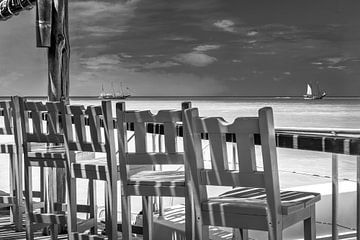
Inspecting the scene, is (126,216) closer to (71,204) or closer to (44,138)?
(71,204)

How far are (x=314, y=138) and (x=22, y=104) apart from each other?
5.86 ft

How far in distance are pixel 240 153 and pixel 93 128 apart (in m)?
1.07

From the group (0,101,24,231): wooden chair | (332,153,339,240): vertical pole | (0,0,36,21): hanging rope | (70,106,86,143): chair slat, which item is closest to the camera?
(332,153,339,240): vertical pole

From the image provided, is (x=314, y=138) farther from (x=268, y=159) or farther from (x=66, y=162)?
(x=66, y=162)

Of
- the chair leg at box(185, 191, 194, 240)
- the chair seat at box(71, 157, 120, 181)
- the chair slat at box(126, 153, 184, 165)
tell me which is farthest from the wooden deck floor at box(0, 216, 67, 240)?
the chair leg at box(185, 191, 194, 240)

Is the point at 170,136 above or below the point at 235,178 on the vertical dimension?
above

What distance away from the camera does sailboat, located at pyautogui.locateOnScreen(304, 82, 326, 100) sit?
55.8 metres

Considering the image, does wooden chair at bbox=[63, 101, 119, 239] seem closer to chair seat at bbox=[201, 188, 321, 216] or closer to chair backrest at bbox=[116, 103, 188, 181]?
chair backrest at bbox=[116, 103, 188, 181]

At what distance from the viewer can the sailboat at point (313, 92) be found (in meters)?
55.8

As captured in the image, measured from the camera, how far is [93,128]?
2.78 m

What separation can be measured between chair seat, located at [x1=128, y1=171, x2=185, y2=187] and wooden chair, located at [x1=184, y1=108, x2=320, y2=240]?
274mm

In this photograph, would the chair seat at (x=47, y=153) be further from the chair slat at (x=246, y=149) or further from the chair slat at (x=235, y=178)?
the chair slat at (x=246, y=149)

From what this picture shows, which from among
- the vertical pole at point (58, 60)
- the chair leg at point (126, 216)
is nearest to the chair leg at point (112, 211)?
the chair leg at point (126, 216)

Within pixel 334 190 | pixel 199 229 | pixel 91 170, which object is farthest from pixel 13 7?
pixel 334 190
